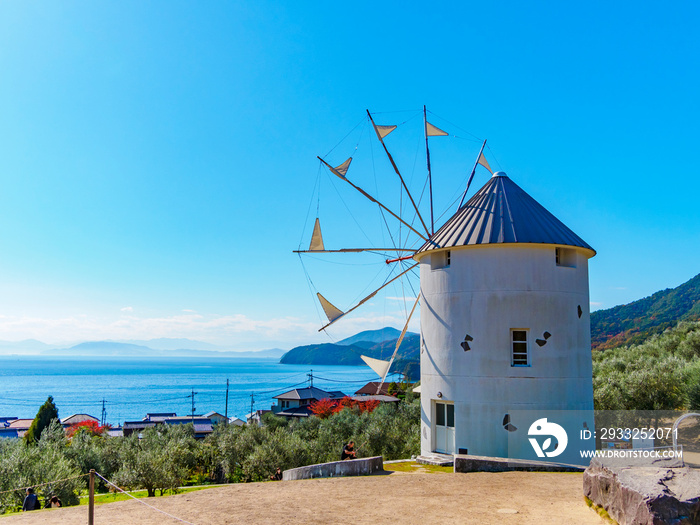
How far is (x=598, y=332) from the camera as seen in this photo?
2790 inches

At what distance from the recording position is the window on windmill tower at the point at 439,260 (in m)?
16.1

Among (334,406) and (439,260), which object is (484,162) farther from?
(334,406)

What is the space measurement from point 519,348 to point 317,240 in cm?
817

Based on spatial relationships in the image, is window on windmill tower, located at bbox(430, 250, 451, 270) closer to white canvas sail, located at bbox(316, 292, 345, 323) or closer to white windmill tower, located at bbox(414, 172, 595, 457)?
white windmill tower, located at bbox(414, 172, 595, 457)

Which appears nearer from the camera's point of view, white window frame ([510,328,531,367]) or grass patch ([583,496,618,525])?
grass patch ([583,496,618,525])

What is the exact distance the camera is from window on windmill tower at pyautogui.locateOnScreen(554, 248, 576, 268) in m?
15.6

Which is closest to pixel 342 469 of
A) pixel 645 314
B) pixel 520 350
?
pixel 520 350

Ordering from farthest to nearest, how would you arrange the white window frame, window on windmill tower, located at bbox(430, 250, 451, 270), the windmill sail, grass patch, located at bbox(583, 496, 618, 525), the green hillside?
the green hillside
the windmill sail
window on windmill tower, located at bbox(430, 250, 451, 270)
the white window frame
grass patch, located at bbox(583, 496, 618, 525)

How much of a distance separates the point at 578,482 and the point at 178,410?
13145 centimetres

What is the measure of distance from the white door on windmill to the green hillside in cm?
5124

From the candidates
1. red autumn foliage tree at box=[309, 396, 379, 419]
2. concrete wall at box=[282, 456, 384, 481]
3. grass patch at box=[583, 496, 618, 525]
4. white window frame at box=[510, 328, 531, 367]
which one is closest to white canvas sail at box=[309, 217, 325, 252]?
white window frame at box=[510, 328, 531, 367]

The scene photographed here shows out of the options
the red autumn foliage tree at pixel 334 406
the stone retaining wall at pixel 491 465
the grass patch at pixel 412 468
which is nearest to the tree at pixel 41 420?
the red autumn foliage tree at pixel 334 406

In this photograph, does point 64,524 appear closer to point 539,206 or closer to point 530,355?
point 530,355

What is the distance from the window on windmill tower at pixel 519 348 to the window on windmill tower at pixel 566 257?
2.50 meters
